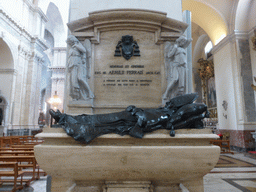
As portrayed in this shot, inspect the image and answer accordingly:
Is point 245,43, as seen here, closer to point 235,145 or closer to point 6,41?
point 235,145

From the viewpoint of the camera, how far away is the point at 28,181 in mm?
3590

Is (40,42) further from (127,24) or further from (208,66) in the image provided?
(127,24)

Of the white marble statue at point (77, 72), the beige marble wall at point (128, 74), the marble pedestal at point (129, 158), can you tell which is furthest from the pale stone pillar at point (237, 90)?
the white marble statue at point (77, 72)

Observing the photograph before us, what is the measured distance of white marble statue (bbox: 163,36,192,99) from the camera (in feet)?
12.1

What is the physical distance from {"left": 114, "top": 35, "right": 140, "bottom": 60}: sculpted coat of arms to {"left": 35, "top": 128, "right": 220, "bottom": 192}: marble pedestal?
1.94 metres

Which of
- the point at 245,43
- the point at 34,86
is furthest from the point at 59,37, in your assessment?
the point at 245,43

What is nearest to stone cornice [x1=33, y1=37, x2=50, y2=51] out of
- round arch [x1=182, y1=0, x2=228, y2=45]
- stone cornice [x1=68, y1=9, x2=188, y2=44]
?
round arch [x1=182, y1=0, x2=228, y2=45]

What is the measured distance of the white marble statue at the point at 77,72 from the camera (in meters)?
3.61

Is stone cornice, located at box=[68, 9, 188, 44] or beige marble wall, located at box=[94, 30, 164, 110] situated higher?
stone cornice, located at box=[68, 9, 188, 44]

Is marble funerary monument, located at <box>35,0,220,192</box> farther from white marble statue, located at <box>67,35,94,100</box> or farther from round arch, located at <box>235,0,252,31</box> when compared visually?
round arch, located at <box>235,0,252,31</box>

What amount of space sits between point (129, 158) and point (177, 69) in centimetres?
213

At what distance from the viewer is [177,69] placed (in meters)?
3.75

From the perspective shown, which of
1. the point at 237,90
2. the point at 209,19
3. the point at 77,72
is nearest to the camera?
the point at 77,72

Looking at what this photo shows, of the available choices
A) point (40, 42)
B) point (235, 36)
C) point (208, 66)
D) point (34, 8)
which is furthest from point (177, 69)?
point (34, 8)
